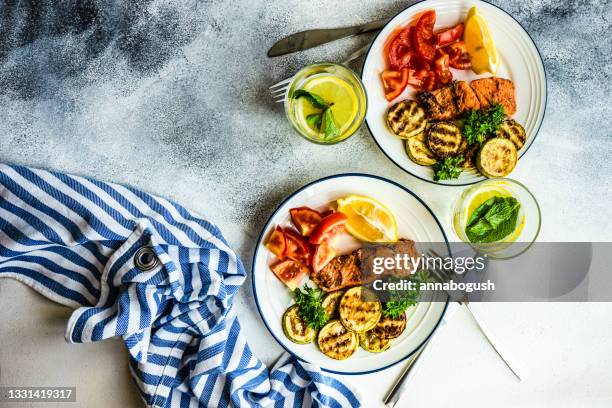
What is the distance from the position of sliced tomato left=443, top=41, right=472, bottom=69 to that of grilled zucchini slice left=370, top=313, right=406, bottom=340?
3.32 ft

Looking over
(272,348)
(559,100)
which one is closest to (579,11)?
(559,100)

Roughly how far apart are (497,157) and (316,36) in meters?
0.85

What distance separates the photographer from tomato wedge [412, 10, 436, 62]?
2.05 m

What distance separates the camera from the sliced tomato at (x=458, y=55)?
2.09m

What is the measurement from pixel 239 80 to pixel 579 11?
1451mm

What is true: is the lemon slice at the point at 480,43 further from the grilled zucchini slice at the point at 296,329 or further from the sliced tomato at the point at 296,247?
the grilled zucchini slice at the point at 296,329

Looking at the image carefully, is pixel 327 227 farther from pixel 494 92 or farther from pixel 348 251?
pixel 494 92

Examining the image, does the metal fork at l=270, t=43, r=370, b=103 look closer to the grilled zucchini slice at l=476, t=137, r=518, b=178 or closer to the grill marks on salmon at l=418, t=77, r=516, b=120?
the grill marks on salmon at l=418, t=77, r=516, b=120

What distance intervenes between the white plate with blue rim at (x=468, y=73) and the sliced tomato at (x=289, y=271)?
552 mm

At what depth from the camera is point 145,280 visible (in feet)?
6.56

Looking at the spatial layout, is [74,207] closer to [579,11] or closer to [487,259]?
[487,259]

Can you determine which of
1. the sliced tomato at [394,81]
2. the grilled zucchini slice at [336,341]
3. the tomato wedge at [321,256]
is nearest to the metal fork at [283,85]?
the sliced tomato at [394,81]

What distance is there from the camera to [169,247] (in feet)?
6.77

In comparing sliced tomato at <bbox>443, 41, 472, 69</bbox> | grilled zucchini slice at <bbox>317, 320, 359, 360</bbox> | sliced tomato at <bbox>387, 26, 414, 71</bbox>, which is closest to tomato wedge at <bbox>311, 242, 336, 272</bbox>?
grilled zucchini slice at <bbox>317, 320, 359, 360</bbox>
